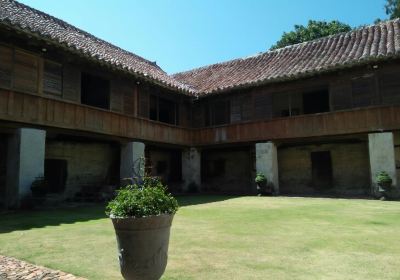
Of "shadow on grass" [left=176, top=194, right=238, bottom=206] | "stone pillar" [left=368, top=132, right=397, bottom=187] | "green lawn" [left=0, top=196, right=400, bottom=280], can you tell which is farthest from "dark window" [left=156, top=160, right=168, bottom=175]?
"stone pillar" [left=368, top=132, right=397, bottom=187]

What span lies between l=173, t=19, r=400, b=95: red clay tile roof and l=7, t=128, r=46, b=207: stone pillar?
987 centimetres

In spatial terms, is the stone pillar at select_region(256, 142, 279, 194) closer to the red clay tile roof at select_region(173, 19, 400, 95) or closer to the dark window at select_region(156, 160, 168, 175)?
the red clay tile roof at select_region(173, 19, 400, 95)

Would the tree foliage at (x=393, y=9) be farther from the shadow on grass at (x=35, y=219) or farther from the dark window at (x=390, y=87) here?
the shadow on grass at (x=35, y=219)

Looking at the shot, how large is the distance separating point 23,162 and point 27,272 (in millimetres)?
8192

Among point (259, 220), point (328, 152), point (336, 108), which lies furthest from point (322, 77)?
point (259, 220)

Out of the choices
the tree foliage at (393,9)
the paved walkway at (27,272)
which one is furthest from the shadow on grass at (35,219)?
the tree foliage at (393,9)

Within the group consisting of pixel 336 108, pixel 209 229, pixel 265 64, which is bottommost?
pixel 209 229

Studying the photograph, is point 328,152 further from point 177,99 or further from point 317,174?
point 177,99

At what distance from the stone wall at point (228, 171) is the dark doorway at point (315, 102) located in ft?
13.3

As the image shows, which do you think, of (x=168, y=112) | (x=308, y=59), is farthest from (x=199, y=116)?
(x=308, y=59)

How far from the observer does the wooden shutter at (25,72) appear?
12320 mm

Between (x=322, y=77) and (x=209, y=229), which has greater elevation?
(x=322, y=77)

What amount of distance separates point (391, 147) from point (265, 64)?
8.58 meters

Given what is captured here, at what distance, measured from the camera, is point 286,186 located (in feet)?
64.8
